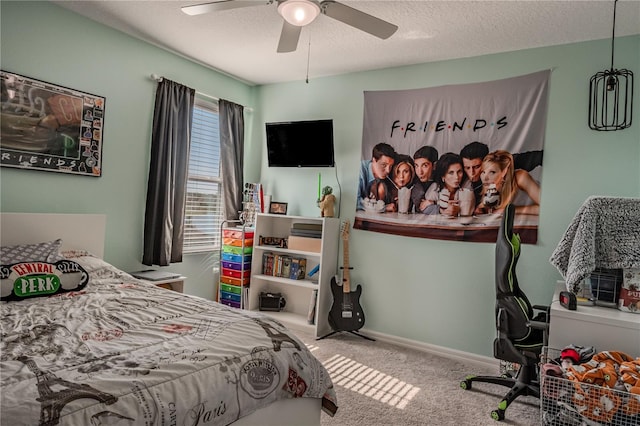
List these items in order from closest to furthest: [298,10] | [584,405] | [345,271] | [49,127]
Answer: [584,405]
[298,10]
[49,127]
[345,271]

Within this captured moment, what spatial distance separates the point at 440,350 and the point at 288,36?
278 cm

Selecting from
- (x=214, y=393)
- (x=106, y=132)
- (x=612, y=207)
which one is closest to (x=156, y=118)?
(x=106, y=132)

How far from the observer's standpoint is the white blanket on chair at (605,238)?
6.59 feet

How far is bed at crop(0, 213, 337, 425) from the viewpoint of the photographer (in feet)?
3.69

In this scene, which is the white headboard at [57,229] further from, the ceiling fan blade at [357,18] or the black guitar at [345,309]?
the ceiling fan blade at [357,18]

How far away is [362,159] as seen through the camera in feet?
12.5

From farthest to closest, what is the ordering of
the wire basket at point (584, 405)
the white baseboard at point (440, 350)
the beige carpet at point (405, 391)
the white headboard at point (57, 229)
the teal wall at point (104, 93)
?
the white baseboard at point (440, 350)
the teal wall at point (104, 93)
the white headboard at point (57, 229)
the beige carpet at point (405, 391)
the wire basket at point (584, 405)

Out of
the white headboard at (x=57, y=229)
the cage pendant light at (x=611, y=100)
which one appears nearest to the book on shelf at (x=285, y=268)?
the white headboard at (x=57, y=229)

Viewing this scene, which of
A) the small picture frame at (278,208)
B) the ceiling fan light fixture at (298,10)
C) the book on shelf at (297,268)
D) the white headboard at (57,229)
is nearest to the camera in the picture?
the ceiling fan light fixture at (298,10)

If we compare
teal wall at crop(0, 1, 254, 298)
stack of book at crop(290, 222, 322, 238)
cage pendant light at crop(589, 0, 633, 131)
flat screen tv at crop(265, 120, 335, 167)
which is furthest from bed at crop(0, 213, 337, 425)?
cage pendant light at crop(589, 0, 633, 131)

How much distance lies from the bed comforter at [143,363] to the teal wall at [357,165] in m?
1.25

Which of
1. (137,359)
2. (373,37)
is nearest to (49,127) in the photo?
(137,359)

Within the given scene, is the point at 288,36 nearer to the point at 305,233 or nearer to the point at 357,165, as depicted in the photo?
the point at 357,165

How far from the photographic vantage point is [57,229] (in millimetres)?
2775
